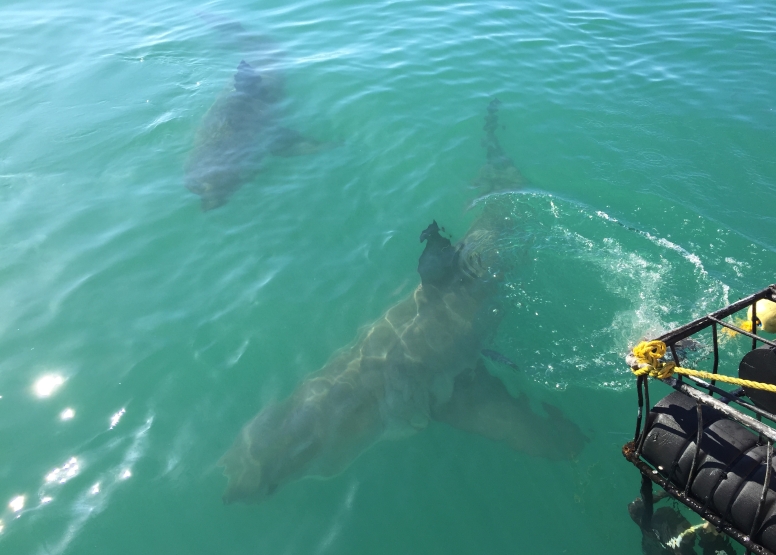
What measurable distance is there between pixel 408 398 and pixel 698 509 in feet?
12.8

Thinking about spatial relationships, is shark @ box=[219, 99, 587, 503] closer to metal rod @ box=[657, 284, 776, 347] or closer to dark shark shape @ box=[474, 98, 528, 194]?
dark shark shape @ box=[474, 98, 528, 194]

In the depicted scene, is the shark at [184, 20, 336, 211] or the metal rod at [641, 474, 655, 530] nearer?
the metal rod at [641, 474, 655, 530]

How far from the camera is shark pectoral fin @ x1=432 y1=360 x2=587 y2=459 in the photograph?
716 centimetres

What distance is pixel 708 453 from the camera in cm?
504

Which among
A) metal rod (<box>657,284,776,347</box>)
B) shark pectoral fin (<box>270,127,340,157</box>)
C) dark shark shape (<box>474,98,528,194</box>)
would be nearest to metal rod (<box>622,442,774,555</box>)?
metal rod (<box>657,284,776,347</box>)

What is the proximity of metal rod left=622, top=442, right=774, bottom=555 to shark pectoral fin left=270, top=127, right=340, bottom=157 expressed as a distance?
30.6ft

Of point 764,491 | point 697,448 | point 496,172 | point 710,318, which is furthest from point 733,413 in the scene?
point 496,172

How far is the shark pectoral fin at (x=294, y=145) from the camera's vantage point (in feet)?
41.3

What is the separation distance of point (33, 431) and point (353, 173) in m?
7.26

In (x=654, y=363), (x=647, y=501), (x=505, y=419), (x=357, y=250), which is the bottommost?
(x=505, y=419)

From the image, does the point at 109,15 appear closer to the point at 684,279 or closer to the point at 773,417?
the point at 684,279

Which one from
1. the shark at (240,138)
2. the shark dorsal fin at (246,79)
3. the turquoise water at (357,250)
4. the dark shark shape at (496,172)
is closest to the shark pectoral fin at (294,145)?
the shark at (240,138)

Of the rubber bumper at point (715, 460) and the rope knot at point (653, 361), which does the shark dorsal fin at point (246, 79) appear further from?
the rubber bumper at point (715, 460)

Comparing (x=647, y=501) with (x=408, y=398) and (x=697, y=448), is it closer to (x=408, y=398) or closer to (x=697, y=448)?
(x=697, y=448)
